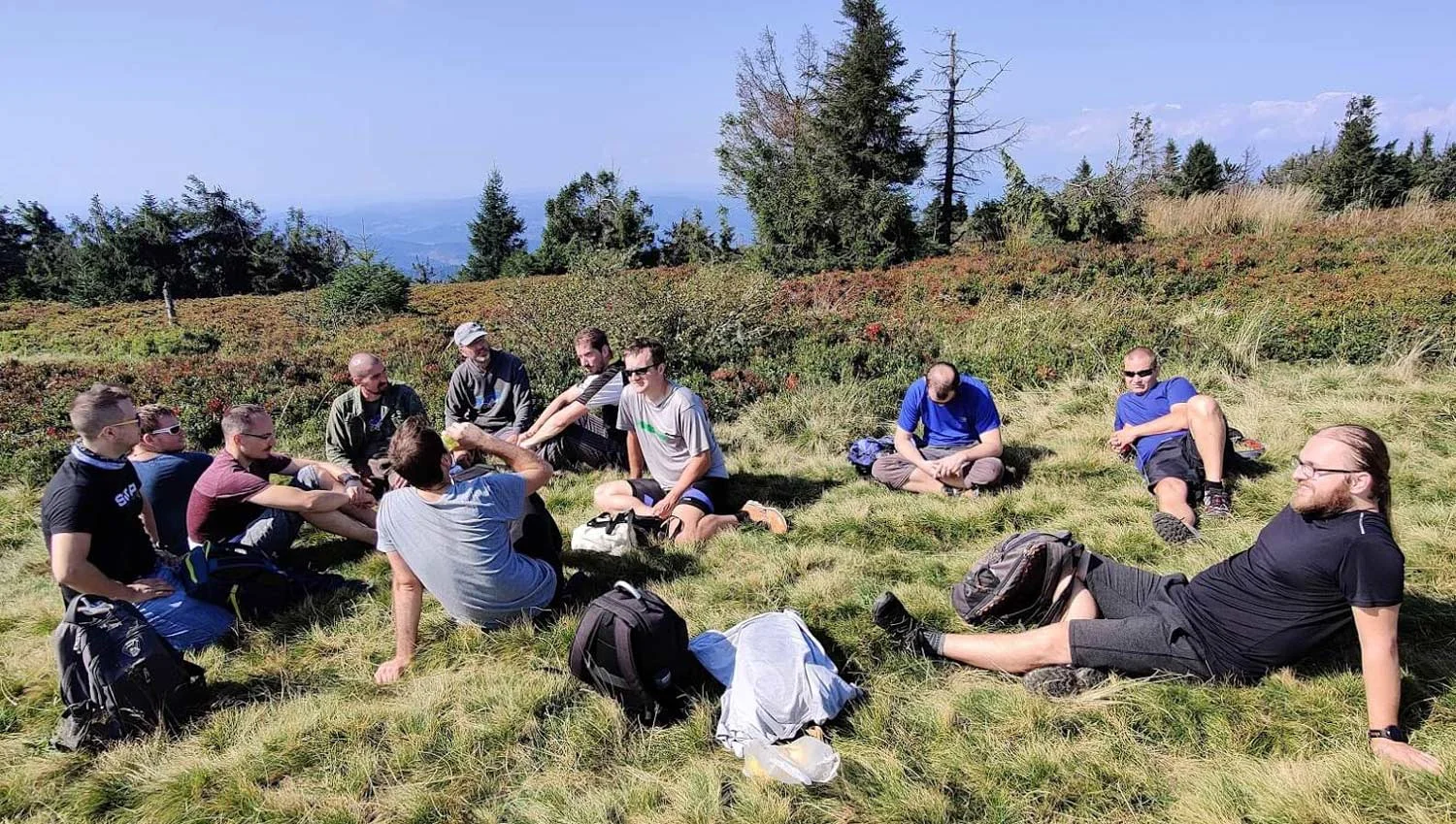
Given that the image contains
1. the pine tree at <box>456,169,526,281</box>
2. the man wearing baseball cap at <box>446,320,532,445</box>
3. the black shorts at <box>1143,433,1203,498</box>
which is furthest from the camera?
the pine tree at <box>456,169,526,281</box>

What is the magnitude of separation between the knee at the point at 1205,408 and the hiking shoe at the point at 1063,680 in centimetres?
265

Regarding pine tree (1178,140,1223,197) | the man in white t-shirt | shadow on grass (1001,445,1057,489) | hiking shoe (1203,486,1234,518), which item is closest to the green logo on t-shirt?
the man in white t-shirt

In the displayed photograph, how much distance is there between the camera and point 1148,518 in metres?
4.80

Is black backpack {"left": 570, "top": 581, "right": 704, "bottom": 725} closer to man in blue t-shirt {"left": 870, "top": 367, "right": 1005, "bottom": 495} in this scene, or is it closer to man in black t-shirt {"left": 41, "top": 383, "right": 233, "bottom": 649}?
man in black t-shirt {"left": 41, "top": 383, "right": 233, "bottom": 649}

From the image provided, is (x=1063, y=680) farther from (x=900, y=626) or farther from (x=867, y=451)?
(x=867, y=451)

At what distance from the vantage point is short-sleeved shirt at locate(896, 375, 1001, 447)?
5793 millimetres

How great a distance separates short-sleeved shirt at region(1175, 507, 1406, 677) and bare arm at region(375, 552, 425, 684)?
10.9 ft

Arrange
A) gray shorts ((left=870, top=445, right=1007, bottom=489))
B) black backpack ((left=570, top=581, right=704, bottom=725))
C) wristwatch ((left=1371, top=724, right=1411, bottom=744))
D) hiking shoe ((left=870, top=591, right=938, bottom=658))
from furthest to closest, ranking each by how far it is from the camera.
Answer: gray shorts ((left=870, top=445, right=1007, bottom=489)), hiking shoe ((left=870, top=591, right=938, bottom=658)), black backpack ((left=570, top=581, right=704, bottom=725)), wristwatch ((left=1371, top=724, right=1411, bottom=744))

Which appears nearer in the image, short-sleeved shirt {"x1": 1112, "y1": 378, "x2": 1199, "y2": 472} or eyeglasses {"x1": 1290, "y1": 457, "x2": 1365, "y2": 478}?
eyeglasses {"x1": 1290, "y1": 457, "x2": 1365, "y2": 478}

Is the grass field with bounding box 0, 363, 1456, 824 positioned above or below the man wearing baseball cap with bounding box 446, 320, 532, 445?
below

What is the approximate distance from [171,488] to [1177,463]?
6135 millimetres

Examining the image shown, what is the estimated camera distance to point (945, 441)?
585 cm

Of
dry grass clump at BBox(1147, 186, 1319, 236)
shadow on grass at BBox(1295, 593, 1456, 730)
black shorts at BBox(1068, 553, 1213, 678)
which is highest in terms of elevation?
dry grass clump at BBox(1147, 186, 1319, 236)

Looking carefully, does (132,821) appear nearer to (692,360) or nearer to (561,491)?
(561,491)
